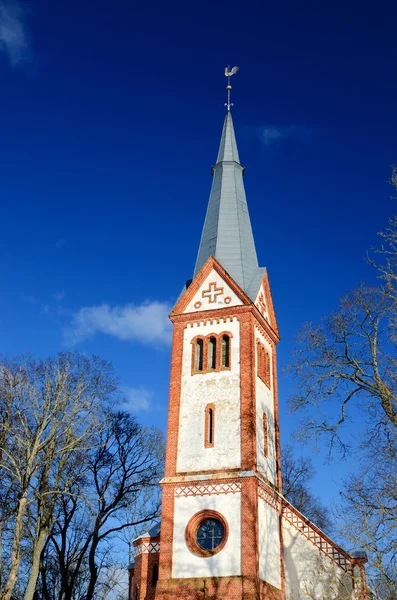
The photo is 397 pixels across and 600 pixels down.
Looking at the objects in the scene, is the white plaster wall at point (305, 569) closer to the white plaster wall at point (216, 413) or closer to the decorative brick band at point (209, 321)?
the white plaster wall at point (216, 413)

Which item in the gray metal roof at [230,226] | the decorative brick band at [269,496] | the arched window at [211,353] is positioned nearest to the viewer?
the decorative brick band at [269,496]

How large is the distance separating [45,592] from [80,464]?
6.78 metres

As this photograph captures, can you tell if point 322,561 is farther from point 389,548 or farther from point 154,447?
point 154,447

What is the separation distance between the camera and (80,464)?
101ft

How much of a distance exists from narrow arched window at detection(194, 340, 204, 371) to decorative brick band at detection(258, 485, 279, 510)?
225 inches

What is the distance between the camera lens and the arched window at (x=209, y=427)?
26.9 metres

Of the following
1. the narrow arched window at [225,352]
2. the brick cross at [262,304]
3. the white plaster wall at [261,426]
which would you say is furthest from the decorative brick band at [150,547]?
the brick cross at [262,304]

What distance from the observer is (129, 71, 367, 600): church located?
24469 mm

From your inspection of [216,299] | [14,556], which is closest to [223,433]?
A: [216,299]

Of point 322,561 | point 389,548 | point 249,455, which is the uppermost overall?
point 249,455

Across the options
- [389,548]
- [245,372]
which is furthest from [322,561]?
[389,548]

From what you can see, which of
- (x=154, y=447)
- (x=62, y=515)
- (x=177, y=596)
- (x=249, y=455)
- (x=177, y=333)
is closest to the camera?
(x=177, y=596)

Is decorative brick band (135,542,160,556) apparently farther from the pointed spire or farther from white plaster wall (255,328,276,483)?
the pointed spire

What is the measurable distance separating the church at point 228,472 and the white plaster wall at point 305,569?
39 mm
